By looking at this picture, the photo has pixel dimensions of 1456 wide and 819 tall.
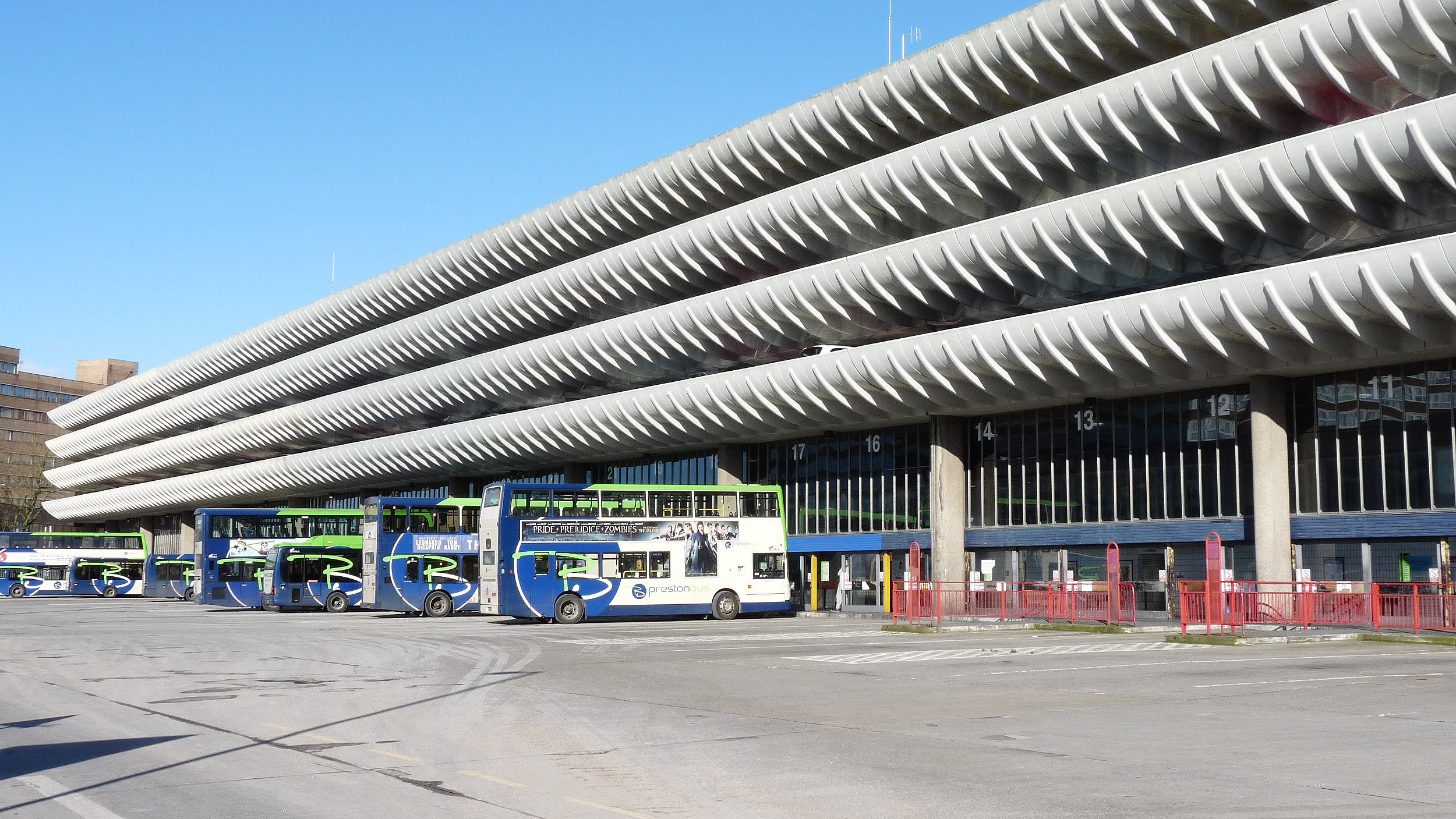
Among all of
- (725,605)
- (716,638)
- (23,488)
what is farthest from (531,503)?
(23,488)

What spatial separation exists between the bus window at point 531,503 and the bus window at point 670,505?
3.23 metres

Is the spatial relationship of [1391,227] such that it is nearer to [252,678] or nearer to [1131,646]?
[1131,646]

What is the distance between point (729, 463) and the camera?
58.2 metres

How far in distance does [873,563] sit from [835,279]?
12476 millimetres

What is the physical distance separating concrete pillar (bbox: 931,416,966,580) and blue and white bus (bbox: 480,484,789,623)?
23.7 feet

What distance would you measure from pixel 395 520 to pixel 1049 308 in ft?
76.8

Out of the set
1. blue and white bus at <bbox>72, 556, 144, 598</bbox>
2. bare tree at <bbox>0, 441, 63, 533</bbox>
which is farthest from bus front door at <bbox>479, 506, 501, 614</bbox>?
bare tree at <bbox>0, 441, 63, 533</bbox>

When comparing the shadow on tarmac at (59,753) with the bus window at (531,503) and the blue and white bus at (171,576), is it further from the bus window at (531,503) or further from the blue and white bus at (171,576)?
the blue and white bus at (171,576)

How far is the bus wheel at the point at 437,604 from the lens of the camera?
48.1 meters

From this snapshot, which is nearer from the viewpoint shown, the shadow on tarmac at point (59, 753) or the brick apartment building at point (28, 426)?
the shadow on tarmac at point (59, 753)

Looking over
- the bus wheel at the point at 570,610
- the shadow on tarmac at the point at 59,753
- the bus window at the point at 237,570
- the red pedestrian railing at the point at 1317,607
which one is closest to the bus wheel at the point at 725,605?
the bus wheel at the point at 570,610

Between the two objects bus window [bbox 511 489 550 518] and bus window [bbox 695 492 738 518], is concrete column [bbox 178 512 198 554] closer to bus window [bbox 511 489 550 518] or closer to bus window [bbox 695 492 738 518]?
bus window [bbox 511 489 550 518]

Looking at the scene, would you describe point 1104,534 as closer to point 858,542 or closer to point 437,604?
point 858,542

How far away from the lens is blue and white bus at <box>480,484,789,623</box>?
39719 mm
